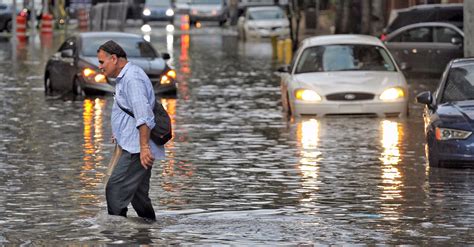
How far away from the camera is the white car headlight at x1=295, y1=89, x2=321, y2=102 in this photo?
2356cm

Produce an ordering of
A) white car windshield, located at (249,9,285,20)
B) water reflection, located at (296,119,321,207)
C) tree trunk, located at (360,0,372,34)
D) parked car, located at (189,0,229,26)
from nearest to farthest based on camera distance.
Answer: water reflection, located at (296,119,321,207) → tree trunk, located at (360,0,372,34) → white car windshield, located at (249,9,285,20) → parked car, located at (189,0,229,26)

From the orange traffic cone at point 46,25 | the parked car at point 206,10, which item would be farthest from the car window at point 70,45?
the parked car at point 206,10

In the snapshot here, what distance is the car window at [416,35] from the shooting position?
37.1 metres

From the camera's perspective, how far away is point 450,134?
16.1 m

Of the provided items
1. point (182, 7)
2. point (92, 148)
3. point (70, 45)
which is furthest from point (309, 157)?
point (182, 7)

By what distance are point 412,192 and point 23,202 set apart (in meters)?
3.62

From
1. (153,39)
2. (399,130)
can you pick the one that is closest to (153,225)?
(399,130)

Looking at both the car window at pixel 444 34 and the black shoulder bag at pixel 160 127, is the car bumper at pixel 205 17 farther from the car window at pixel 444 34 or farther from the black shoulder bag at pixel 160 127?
the black shoulder bag at pixel 160 127

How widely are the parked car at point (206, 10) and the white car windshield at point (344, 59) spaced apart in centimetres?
5878

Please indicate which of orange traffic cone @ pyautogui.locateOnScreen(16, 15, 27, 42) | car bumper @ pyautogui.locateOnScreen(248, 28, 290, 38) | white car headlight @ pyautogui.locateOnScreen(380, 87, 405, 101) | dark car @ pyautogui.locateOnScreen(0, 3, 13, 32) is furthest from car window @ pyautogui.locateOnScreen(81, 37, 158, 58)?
dark car @ pyautogui.locateOnScreen(0, 3, 13, 32)

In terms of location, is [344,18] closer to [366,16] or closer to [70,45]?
[366,16]

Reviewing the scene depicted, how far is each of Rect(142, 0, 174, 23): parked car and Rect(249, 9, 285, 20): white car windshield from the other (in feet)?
49.8

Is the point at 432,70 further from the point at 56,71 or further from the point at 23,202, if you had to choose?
the point at 23,202

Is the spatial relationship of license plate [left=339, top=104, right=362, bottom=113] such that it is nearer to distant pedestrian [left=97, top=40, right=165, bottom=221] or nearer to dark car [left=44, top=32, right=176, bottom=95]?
dark car [left=44, top=32, right=176, bottom=95]
